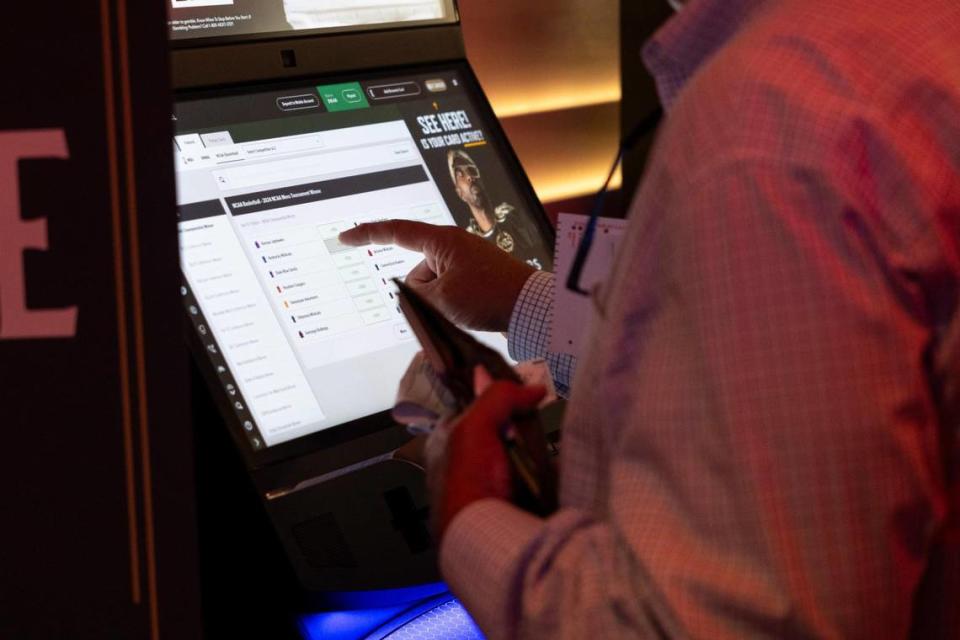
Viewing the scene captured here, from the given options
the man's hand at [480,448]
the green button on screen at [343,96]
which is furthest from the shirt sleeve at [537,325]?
the man's hand at [480,448]

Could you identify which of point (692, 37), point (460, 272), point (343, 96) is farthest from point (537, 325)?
point (692, 37)

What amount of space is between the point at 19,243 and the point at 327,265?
68 cm

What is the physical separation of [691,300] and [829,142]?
0.14 meters

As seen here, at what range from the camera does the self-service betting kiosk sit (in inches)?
48.8

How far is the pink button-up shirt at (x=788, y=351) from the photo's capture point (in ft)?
2.39

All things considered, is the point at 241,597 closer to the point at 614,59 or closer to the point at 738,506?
the point at 738,506

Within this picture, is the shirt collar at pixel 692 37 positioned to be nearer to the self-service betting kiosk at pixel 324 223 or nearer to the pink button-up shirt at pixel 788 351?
the pink button-up shirt at pixel 788 351

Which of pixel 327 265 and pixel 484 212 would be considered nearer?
pixel 327 265

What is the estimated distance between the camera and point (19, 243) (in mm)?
708

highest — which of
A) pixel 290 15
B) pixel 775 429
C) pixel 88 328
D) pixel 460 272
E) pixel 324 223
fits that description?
pixel 290 15

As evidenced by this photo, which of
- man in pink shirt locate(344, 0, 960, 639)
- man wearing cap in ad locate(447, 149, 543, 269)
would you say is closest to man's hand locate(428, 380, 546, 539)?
man in pink shirt locate(344, 0, 960, 639)

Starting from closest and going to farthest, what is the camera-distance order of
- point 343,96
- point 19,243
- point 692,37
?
point 19,243
point 692,37
point 343,96

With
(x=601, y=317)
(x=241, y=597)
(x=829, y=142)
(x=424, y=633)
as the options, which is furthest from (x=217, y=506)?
(x=829, y=142)

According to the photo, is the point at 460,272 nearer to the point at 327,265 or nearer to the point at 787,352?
the point at 327,265
